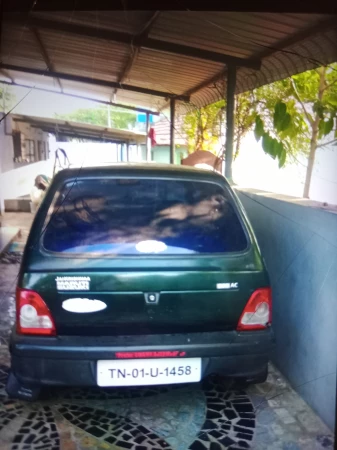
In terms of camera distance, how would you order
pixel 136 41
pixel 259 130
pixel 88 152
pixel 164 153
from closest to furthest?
pixel 259 130
pixel 88 152
pixel 136 41
pixel 164 153

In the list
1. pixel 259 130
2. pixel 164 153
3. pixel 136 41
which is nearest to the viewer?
pixel 259 130

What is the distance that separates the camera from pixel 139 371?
2137mm

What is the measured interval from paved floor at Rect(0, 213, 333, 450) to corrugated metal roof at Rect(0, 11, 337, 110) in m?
0.84

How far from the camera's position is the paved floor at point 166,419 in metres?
2.21

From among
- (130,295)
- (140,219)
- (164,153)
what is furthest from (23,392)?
(164,153)

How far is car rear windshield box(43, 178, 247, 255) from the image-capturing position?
7.14 ft

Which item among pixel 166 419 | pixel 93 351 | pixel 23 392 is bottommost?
pixel 166 419

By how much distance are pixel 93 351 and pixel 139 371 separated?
24cm

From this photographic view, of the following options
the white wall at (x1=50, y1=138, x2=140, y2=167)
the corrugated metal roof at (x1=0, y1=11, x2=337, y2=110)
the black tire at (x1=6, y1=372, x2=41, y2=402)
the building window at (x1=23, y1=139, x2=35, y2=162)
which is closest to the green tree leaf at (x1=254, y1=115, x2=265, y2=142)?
the corrugated metal roof at (x1=0, y1=11, x2=337, y2=110)

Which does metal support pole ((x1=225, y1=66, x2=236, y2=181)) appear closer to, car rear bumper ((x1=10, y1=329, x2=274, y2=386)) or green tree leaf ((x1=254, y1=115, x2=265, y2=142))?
green tree leaf ((x1=254, y1=115, x2=265, y2=142))

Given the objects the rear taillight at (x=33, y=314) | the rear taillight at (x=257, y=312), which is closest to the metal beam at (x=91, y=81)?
the rear taillight at (x=33, y=314)

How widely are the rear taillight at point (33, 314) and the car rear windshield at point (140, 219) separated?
24 cm

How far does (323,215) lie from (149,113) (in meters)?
1.22

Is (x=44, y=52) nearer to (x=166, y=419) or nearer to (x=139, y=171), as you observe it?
(x=139, y=171)
